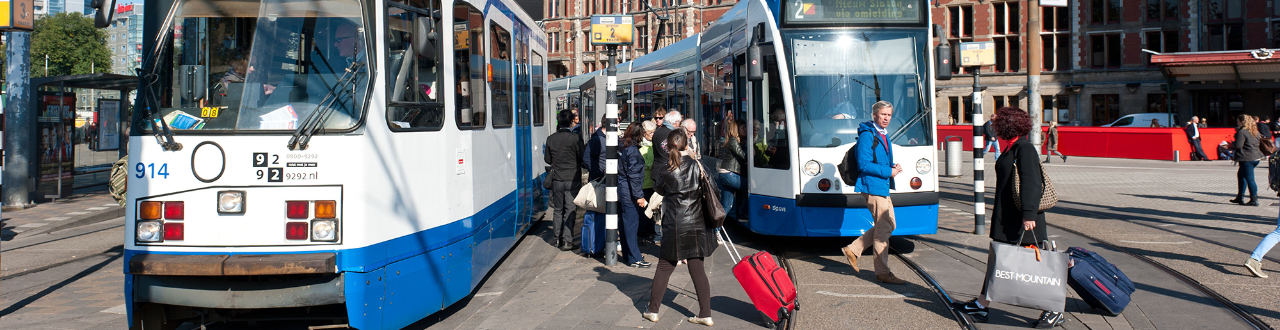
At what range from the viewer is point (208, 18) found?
16.8 ft

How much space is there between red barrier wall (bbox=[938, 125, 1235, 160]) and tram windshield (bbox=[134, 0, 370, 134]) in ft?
93.2

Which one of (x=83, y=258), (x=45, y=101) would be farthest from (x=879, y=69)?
(x=45, y=101)

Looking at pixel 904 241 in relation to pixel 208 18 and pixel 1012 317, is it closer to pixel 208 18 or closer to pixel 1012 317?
pixel 1012 317

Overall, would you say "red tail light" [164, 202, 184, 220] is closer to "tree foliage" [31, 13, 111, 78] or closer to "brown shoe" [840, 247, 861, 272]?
"brown shoe" [840, 247, 861, 272]

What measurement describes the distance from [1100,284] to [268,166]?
5.09m

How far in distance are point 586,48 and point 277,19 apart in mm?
72574

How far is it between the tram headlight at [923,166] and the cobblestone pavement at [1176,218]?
2.27 meters

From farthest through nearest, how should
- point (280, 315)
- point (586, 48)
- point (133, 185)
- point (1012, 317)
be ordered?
point (586, 48)
point (1012, 317)
point (280, 315)
point (133, 185)

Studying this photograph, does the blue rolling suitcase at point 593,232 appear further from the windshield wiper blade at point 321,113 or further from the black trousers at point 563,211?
the windshield wiper blade at point 321,113

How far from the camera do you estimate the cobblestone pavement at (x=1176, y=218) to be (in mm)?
7688

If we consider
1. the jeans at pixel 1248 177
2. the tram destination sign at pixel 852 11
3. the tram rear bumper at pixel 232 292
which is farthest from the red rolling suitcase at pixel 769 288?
the jeans at pixel 1248 177

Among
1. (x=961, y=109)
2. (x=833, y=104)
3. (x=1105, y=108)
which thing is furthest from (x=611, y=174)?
(x=961, y=109)

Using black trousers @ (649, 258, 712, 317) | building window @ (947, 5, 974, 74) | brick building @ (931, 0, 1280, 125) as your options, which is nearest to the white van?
brick building @ (931, 0, 1280, 125)

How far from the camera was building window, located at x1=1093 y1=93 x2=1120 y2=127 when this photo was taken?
147 ft
